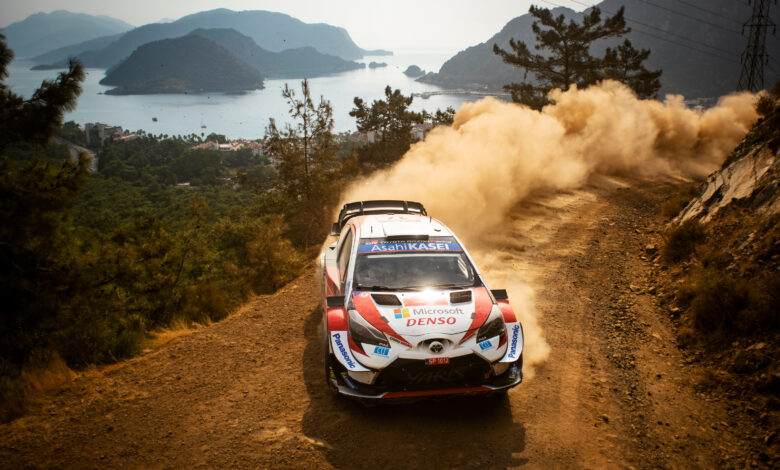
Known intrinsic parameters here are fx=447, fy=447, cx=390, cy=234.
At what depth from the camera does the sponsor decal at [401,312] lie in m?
4.48

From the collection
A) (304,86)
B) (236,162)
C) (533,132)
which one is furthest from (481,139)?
(236,162)

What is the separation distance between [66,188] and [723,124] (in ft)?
108

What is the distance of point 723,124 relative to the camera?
2714 centimetres

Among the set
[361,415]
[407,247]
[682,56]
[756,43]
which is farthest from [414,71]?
[361,415]

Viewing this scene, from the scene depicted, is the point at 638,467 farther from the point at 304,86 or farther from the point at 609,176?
the point at 609,176

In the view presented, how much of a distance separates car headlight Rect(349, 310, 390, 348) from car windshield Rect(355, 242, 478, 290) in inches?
Answer: 23.5

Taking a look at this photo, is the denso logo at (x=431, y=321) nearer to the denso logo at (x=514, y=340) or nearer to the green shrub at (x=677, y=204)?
the denso logo at (x=514, y=340)

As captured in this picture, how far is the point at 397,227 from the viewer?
603 centimetres

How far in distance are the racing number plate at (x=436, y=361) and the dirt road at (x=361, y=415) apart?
0.72 meters

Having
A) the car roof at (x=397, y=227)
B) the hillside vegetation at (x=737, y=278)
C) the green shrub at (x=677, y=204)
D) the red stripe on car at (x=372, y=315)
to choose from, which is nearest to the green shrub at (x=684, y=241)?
the hillside vegetation at (x=737, y=278)

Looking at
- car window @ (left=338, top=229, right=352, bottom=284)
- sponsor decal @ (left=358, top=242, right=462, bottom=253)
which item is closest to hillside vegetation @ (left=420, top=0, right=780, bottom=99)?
car window @ (left=338, top=229, right=352, bottom=284)

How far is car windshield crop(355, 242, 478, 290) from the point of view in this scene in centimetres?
514

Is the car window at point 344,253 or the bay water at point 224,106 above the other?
the bay water at point 224,106

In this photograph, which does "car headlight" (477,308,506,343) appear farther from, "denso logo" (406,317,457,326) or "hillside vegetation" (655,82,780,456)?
"hillside vegetation" (655,82,780,456)
